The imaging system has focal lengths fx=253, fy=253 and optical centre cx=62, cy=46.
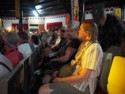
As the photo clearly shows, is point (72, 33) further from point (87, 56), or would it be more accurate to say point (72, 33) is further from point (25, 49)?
point (87, 56)

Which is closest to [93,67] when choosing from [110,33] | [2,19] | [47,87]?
[47,87]

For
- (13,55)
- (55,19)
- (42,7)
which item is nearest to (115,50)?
(13,55)

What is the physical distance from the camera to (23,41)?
549 cm

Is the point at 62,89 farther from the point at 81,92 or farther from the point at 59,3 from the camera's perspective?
the point at 59,3

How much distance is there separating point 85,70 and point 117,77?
0.34 meters

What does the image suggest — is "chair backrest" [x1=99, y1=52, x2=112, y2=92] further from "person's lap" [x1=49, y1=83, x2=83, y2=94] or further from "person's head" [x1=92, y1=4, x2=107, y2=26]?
"person's head" [x1=92, y1=4, x2=107, y2=26]

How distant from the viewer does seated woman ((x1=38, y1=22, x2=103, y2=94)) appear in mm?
2672

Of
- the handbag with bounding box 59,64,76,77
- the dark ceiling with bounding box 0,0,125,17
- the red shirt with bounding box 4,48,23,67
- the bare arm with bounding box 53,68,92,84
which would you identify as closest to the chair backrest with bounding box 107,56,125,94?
the bare arm with bounding box 53,68,92,84

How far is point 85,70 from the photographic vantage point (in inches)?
105

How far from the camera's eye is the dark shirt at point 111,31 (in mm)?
3529

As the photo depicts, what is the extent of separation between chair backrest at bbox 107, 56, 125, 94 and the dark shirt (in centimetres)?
97

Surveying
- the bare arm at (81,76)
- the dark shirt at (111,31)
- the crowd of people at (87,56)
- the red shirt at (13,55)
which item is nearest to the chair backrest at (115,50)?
the crowd of people at (87,56)

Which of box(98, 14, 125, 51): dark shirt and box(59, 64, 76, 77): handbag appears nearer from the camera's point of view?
box(59, 64, 76, 77): handbag

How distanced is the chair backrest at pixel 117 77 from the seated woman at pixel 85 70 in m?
0.19
